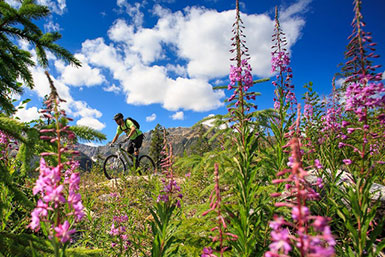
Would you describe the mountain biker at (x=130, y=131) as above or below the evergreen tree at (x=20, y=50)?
above

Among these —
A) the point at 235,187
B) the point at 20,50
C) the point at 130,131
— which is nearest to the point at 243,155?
the point at 235,187

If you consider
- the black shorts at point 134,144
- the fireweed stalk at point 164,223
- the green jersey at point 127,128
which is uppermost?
the green jersey at point 127,128

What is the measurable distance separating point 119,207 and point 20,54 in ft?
8.98

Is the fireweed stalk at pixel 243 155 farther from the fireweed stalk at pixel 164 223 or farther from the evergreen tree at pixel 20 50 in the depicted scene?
the evergreen tree at pixel 20 50

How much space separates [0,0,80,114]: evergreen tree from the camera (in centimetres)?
256

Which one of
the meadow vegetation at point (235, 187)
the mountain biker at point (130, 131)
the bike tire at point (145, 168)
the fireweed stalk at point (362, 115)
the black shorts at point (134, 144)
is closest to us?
the meadow vegetation at point (235, 187)

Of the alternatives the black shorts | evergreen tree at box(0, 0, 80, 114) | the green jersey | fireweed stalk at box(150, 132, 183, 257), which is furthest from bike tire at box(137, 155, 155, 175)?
evergreen tree at box(0, 0, 80, 114)

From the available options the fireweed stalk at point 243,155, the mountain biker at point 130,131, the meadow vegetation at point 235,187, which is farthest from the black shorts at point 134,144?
the fireweed stalk at point 243,155

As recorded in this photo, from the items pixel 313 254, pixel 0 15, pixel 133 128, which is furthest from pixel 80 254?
pixel 133 128

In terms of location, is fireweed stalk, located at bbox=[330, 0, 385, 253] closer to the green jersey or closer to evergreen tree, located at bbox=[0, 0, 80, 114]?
evergreen tree, located at bbox=[0, 0, 80, 114]

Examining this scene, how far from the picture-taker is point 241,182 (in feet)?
7.02

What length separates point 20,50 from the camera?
10.1ft

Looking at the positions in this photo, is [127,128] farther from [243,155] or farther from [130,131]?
[243,155]

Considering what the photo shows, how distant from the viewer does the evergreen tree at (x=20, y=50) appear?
2.56 metres
